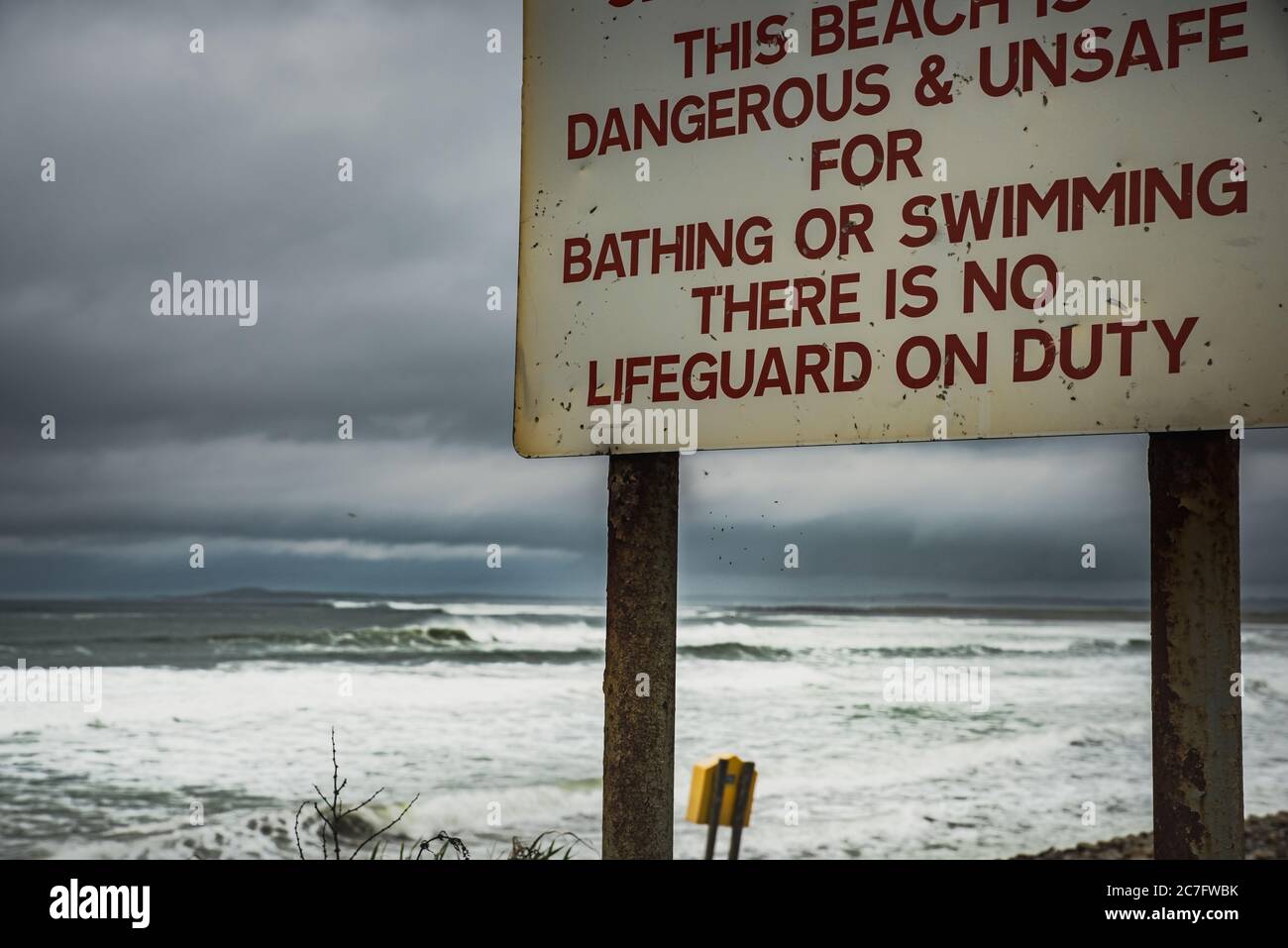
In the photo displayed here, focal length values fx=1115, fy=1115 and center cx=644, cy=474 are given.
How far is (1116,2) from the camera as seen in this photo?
3.03m

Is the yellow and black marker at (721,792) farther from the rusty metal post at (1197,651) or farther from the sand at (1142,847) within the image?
the sand at (1142,847)

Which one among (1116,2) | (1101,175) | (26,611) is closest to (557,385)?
(1101,175)

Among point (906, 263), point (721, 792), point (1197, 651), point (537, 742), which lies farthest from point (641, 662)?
point (537, 742)

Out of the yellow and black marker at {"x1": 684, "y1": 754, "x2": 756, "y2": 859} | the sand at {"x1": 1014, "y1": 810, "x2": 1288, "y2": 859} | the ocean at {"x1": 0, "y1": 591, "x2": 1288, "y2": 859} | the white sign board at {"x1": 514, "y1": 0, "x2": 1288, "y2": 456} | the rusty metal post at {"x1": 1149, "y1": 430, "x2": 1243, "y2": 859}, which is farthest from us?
the ocean at {"x1": 0, "y1": 591, "x2": 1288, "y2": 859}

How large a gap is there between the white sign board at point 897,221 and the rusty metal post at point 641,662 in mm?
182

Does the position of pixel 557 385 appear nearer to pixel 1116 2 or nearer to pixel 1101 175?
pixel 1101 175

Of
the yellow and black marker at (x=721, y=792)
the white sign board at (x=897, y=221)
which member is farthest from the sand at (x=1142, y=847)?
the white sign board at (x=897, y=221)

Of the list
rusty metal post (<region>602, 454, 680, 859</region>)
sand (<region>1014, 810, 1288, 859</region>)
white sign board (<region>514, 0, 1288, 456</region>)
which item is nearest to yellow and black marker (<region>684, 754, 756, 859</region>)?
rusty metal post (<region>602, 454, 680, 859</region>)

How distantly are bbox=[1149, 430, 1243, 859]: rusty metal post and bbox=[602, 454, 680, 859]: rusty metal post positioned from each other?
1389 mm

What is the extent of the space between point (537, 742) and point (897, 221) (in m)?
15.1

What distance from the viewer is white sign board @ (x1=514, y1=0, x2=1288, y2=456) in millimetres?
2861

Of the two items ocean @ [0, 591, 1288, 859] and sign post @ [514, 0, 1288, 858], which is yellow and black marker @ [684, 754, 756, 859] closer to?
sign post @ [514, 0, 1288, 858]

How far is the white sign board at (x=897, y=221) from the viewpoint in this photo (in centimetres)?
286
